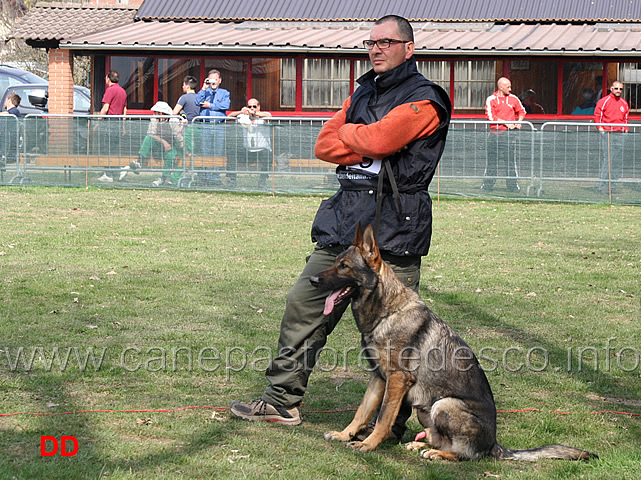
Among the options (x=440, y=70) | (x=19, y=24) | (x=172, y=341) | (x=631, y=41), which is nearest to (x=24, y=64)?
(x=19, y=24)

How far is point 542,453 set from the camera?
4574 mm

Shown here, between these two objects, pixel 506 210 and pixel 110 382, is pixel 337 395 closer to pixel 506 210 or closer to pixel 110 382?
pixel 110 382

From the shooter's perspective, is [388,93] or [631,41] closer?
[388,93]

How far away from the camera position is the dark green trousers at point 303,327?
5.07 metres

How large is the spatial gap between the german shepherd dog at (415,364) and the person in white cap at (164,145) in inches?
544

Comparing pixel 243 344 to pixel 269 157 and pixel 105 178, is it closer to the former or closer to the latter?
pixel 269 157

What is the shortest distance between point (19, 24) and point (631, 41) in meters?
15.9

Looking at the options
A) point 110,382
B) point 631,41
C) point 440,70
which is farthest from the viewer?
Result: point 440,70

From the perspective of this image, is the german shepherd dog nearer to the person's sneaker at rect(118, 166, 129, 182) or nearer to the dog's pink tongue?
the dog's pink tongue

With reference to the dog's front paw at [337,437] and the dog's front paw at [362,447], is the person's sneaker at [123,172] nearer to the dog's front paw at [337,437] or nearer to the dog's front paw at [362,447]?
the dog's front paw at [337,437]

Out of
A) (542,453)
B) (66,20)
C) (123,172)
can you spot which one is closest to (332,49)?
(123,172)

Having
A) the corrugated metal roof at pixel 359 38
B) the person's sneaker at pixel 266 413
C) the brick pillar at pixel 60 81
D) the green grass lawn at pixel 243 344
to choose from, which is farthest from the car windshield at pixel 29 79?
the person's sneaker at pixel 266 413

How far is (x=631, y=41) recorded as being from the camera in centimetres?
2200

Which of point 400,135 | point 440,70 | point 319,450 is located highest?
point 440,70
